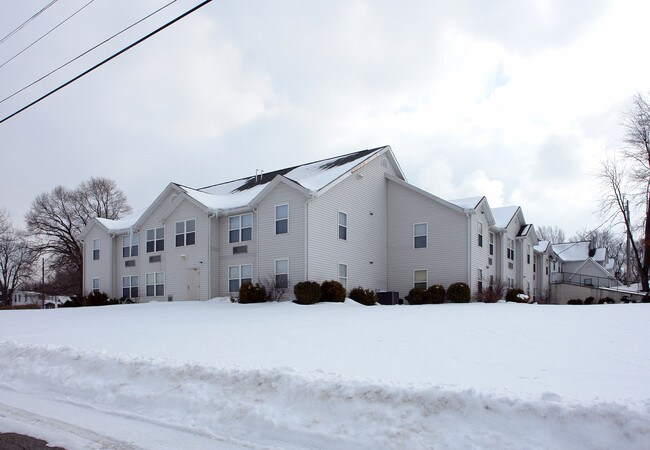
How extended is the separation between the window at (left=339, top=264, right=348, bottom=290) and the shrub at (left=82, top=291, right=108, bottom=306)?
15.3 metres

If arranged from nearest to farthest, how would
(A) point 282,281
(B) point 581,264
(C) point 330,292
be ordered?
(C) point 330,292, (A) point 282,281, (B) point 581,264

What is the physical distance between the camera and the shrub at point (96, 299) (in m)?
31.1

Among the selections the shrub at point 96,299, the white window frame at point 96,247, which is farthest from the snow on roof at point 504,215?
the white window frame at point 96,247

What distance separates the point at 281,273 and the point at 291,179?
4.70 m

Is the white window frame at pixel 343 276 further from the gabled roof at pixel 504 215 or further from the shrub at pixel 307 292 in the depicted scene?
the gabled roof at pixel 504 215

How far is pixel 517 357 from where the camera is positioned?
369 inches

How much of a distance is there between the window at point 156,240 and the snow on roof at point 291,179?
10.0 feet

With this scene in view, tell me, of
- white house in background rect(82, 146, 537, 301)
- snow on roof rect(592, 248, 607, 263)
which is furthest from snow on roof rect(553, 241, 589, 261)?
white house in background rect(82, 146, 537, 301)

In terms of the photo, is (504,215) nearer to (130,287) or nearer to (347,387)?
(130,287)

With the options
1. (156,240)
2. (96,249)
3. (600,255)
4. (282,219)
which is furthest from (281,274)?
(600,255)

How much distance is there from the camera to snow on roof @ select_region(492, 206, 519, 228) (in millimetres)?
32997

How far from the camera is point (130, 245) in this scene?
105ft

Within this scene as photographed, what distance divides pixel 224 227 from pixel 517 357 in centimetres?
1963

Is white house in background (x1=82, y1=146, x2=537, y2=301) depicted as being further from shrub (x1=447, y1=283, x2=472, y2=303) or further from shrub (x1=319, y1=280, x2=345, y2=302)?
shrub (x1=447, y1=283, x2=472, y2=303)
